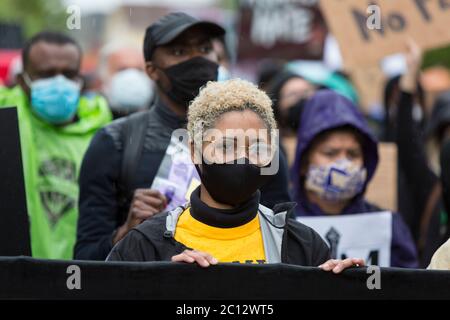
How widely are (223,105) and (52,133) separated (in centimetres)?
226

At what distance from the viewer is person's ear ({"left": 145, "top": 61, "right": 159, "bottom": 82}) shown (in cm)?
461

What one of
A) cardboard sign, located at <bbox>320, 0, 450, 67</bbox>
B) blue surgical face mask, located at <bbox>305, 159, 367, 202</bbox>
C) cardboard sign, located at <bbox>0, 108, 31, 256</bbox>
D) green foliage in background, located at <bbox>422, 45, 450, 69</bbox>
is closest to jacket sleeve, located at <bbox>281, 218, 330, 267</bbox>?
cardboard sign, located at <bbox>0, 108, 31, 256</bbox>

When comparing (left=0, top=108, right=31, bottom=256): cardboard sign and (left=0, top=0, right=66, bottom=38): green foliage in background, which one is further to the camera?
(left=0, top=0, right=66, bottom=38): green foliage in background

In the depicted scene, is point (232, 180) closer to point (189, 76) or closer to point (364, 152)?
point (189, 76)

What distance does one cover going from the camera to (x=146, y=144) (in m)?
4.41

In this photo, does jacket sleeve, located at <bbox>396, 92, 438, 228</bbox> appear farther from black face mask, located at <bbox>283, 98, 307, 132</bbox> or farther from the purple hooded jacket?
the purple hooded jacket

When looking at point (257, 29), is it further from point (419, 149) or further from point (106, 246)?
point (106, 246)

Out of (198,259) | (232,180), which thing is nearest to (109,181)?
(232,180)

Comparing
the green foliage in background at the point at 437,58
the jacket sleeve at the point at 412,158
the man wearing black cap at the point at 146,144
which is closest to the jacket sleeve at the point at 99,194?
the man wearing black cap at the point at 146,144

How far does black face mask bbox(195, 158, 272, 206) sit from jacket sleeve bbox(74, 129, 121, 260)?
2.97 ft

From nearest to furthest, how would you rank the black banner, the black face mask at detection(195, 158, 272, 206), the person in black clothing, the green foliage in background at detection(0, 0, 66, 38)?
the black banner, the black face mask at detection(195, 158, 272, 206), the person in black clothing, the green foliage in background at detection(0, 0, 66, 38)

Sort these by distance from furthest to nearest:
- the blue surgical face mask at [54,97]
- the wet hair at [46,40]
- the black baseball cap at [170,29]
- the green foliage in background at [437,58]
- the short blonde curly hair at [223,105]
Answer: the green foliage in background at [437,58] → the wet hair at [46,40] → the blue surgical face mask at [54,97] → the black baseball cap at [170,29] → the short blonde curly hair at [223,105]

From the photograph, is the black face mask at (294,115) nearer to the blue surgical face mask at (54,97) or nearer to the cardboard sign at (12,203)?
the blue surgical face mask at (54,97)

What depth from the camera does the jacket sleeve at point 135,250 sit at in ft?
11.5
